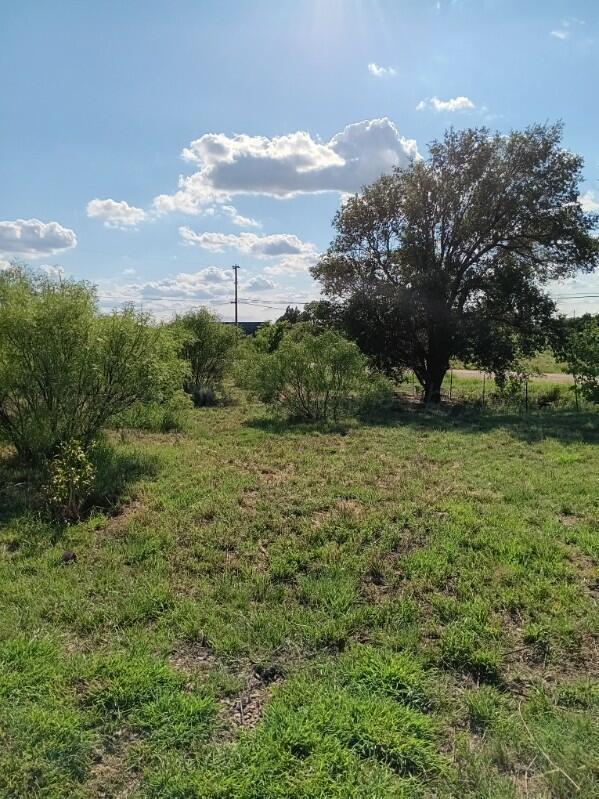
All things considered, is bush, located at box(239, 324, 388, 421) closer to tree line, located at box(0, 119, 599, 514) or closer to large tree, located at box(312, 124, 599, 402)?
tree line, located at box(0, 119, 599, 514)

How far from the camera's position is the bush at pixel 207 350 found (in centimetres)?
1448

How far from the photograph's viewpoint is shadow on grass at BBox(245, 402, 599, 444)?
351 inches

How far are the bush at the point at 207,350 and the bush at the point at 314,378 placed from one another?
13.4 feet

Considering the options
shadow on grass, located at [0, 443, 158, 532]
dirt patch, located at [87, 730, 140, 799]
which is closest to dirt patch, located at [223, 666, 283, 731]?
dirt patch, located at [87, 730, 140, 799]

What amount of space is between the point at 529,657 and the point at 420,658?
0.59 m


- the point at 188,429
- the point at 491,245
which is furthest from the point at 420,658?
the point at 491,245

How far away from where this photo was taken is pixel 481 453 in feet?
23.9

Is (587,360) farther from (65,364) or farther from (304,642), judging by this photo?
(304,642)

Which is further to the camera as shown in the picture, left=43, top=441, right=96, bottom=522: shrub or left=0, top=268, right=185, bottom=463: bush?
left=0, top=268, right=185, bottom=463: bush

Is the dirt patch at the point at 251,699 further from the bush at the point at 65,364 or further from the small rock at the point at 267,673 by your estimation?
the bush at the point at 65,364

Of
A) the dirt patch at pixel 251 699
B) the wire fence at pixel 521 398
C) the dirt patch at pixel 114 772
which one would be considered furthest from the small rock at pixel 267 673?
the wire fence at pixel 521 398

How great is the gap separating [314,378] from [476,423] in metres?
3.49

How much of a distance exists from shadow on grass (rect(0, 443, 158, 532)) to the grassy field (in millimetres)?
55

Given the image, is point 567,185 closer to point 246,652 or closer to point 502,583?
point 502,583
